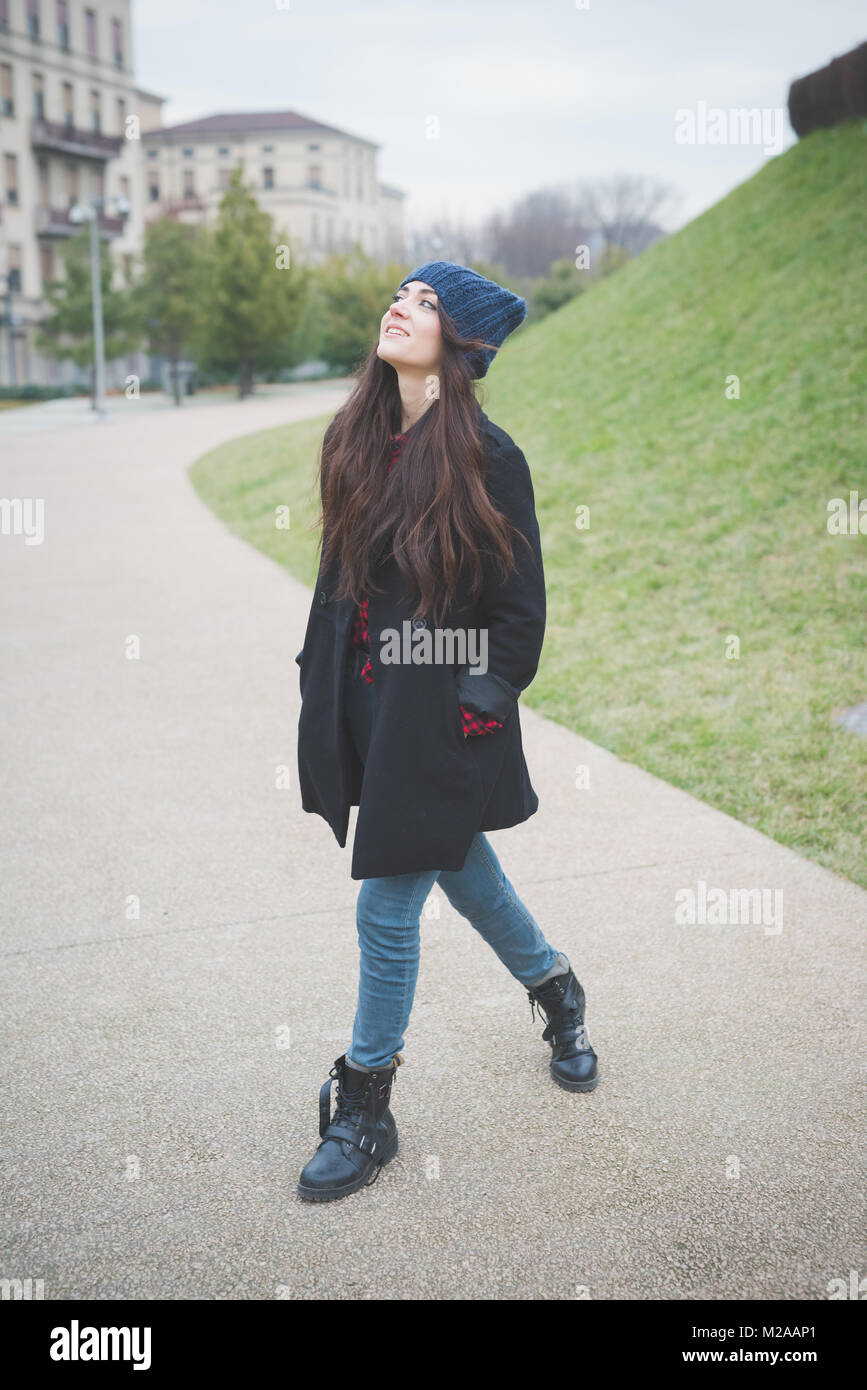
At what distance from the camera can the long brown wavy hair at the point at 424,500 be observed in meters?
2.48

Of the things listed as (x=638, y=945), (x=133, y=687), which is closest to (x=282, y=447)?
(x=133, y=687)

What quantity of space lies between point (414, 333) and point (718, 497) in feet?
23.2

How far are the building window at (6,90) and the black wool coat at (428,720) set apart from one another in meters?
55.1

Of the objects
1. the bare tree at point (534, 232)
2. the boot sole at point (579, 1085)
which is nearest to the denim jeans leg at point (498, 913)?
the boot sole at point (579, 1085)

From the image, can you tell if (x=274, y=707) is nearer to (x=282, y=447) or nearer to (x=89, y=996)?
(x=89, y=996)

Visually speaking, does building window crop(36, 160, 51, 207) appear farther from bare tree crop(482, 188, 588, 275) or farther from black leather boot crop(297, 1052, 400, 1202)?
black leather boot crop(297, 1052, 400, 1202)

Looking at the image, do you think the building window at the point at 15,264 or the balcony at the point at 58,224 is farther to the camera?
the balcony at the point at 58,224

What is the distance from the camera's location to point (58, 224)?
51500 millimetres

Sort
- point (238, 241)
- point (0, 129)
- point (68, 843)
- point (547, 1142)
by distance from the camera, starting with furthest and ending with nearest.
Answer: point (0, 129) → point (238, 241) → point (68, 843) → point (547, 1142)

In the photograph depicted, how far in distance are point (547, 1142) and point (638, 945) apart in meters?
1.08

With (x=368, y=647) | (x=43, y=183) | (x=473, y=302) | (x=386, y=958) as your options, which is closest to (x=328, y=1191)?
(x=386, y=958)

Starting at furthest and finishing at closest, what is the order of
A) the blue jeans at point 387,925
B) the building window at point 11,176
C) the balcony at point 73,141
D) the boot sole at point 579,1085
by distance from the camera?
the balcony at point 73,141 → the building window at point 11,176 → the boot sole at point 579,1085 → the blue jeans at point 387,925

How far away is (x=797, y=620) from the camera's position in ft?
23.1

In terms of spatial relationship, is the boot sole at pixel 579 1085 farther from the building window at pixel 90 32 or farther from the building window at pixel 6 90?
the building window at pixel 90 32
